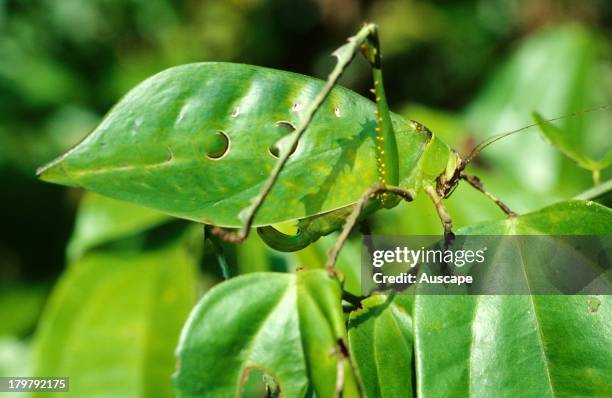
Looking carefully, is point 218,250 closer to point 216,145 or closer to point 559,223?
point 216,145

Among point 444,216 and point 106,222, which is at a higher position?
point 106,222

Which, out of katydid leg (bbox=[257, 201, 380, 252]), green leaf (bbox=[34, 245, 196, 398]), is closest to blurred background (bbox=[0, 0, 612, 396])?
green leaf (bbox=[34, 245, 196, 398])

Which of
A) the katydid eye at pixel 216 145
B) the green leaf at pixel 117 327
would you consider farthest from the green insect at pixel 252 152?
the green leaf at pixel 117 327

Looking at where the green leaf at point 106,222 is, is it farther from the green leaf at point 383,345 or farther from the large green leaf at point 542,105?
the large green leaf at point 542,105

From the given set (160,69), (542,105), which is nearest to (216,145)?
(542,105)

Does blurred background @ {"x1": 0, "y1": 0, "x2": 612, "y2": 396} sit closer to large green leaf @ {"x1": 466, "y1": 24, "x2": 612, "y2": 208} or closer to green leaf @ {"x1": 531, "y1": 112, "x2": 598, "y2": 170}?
large green leaf @ {"x1": 466, "y1": 24, "x2": 612, "y2": 208}

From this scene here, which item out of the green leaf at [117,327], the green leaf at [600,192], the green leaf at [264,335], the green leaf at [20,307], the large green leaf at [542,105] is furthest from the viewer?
the green leaf at [20,307]

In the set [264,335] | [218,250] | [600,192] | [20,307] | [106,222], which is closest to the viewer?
[264,335]
